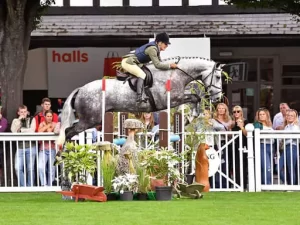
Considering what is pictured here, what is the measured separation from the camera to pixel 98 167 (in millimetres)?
18656

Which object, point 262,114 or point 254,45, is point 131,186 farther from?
point 254,45


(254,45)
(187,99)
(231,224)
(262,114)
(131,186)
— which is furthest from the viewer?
(254,45)

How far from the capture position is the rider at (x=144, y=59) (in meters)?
19.9

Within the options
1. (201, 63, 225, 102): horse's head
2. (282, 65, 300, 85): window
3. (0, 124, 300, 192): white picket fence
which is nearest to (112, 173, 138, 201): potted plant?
(201, 63, 225, 102): horse's head

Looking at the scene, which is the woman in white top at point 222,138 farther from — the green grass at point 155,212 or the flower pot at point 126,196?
the flower pot at point 126,196

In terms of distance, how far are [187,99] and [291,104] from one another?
13.5m

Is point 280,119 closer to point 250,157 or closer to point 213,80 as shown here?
point 250,157

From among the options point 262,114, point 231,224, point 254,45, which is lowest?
point 231,224

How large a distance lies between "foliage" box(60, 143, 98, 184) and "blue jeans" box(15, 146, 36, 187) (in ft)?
10.9

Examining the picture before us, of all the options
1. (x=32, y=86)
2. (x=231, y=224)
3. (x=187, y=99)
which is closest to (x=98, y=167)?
(x=187, y=99)

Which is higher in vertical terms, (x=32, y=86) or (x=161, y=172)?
(x=32, y=86)

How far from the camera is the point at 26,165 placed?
22.1 m

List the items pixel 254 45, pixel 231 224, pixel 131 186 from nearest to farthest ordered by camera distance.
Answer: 1. pixel 231 224
2. pixel 131 186
3. pixel 254 45

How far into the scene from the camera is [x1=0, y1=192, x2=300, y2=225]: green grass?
14695mm
